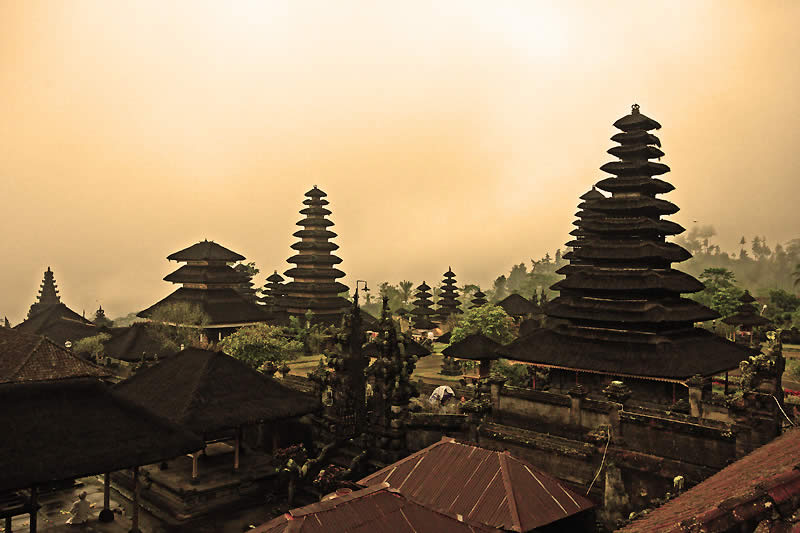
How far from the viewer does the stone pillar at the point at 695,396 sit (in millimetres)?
20825

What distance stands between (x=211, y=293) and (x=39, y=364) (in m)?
32.6

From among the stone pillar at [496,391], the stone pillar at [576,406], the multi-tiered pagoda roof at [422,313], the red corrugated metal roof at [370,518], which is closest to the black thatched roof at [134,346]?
the stone pillar at [496,391]

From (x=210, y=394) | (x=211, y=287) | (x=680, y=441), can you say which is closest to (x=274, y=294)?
(x=211, y=287)

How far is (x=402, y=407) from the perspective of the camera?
20.9 meters

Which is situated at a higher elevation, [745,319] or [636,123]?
[636,123]

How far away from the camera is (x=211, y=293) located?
1954 inches

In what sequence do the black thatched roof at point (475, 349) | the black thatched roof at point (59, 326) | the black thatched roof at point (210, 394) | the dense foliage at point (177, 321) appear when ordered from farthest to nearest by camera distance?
the black thatched roof at point (59, 326) < the dense foliage at point (177, 321) < the black thatched roof at point (475, 349) < the black thatched roof at point (210, 394)

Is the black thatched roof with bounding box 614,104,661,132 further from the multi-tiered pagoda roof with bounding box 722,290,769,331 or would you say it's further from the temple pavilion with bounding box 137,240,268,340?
the temple pavilion with bounding box 137,240,268,340

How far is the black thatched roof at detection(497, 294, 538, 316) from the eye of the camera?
195ft

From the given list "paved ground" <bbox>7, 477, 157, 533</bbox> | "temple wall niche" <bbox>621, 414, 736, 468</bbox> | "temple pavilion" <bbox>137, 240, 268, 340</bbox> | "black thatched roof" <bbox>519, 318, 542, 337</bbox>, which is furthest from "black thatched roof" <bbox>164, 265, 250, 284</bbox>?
"temple wall niche" <bbox>621, 414, 736, 468</bbox>

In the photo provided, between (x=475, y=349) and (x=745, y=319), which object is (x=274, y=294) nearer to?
(x=475, y=349)

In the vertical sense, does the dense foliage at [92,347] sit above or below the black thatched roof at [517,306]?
below

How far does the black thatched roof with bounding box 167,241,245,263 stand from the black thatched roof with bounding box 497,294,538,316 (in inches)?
1083

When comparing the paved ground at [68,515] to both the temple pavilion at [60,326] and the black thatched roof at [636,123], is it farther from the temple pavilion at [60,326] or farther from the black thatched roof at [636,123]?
the black thatched roof at [636,123]
